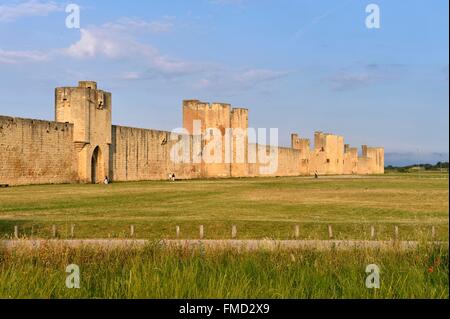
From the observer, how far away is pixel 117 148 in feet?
136

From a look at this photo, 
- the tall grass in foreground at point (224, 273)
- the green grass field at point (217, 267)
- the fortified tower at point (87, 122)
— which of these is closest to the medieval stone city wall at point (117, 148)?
the fortified tower at point (87, 122)

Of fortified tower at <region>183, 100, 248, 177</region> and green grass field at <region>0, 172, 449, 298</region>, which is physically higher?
fortified tower at <region>183, 100, 248, 177</region>

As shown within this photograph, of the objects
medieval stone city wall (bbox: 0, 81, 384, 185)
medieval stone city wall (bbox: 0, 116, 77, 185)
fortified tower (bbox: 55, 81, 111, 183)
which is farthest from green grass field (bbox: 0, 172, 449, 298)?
fortified tower (bbox: 55, 81, 111, 183)

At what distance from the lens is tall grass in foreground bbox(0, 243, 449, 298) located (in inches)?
264

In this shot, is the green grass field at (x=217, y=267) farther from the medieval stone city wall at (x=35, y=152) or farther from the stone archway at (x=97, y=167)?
the stone archway at (x=97, y=167)

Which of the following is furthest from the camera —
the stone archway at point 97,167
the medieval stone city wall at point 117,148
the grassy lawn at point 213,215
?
the stone archway at point 97,167

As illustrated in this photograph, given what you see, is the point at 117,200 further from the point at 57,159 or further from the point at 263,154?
the point at 263,154

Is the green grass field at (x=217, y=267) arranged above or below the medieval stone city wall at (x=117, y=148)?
below

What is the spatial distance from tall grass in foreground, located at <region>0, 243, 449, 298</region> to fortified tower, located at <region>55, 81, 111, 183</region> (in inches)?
1104

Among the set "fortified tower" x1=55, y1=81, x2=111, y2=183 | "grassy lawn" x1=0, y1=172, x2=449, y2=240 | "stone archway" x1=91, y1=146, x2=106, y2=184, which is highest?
"fortified tower" x1=55, y1=81, x2=111, y2=183

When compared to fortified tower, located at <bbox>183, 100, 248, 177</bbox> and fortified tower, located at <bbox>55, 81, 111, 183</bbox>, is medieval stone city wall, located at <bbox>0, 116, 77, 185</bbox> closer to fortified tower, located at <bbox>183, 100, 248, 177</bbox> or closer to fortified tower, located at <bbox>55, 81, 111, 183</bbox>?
fortified tower, located at <bbox>55, 81, 111, 183</bbox>

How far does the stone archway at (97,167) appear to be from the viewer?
38.9 m

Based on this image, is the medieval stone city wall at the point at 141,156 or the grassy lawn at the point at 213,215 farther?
the medieval stone city wall at the point at 141,156

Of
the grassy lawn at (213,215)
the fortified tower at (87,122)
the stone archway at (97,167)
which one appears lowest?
the grassy lawn at (213,215)
